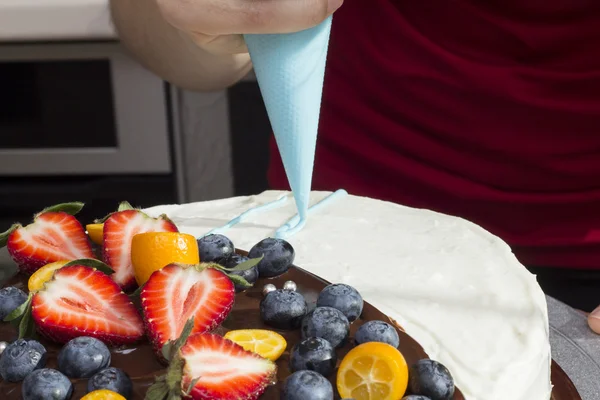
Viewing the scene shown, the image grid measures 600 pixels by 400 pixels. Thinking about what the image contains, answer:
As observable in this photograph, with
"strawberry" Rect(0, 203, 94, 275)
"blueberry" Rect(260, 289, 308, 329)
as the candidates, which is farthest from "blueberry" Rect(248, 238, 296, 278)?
A: "strawberry" Rect(0, 203, 94, 275)

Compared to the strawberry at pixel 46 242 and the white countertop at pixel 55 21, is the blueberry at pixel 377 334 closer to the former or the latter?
the strawberry at pixel 46 242

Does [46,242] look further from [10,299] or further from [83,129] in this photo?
[83,129]

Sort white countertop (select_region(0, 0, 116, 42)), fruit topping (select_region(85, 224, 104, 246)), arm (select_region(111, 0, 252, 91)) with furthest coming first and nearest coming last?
white countertop (select_region(0, 0, 116, 42))
arm (select_region(111, 0, 252, 91))
fruit topping (select_region(85, 224, 104, 246))

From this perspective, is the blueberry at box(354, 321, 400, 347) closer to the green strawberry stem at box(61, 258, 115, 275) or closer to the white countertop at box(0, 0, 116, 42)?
the green strawberry stem at box(61, 258, 115, 275)

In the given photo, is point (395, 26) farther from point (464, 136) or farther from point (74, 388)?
point (74, 388)

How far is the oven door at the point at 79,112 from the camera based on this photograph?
238 centimetres

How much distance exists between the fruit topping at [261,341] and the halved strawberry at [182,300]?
0.03 meters

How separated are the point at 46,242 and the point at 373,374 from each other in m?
0.49

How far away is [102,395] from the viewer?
28.3 inches

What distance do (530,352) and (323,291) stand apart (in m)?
0.25

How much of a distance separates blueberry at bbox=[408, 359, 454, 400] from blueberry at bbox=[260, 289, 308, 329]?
6.3 inches

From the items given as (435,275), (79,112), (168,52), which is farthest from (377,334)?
(79,112)

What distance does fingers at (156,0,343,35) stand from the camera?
0.86m

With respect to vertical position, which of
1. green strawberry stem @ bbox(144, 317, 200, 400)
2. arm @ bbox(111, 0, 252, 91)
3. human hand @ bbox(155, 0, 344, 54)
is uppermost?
human hand @ bbox(155, 0, 344, 54)
